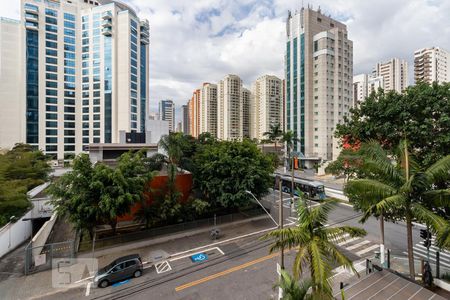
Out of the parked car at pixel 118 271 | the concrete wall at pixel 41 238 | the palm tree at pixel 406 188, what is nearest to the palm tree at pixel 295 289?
the palm tree at pixel 406 188

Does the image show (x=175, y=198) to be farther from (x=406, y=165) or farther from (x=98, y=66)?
(x=98, y=66)

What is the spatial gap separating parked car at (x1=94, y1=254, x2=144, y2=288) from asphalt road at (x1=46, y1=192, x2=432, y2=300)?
0.39m

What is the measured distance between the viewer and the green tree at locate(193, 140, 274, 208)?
21.6 m

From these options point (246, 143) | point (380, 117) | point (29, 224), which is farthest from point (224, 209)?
point (29, 224)

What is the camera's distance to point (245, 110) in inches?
4530

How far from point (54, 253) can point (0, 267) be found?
140 inches

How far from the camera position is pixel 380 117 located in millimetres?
14531

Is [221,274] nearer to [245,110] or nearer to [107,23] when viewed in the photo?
[107,23]

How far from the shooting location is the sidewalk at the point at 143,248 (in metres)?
13.1

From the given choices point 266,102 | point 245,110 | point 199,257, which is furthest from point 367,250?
point 245,110

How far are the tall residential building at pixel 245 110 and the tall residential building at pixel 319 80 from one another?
4675 cm

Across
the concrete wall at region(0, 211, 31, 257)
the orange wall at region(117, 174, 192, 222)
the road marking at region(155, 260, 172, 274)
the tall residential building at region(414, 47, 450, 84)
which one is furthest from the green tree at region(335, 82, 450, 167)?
the tall residential building at region(414, 47, 450, 84)

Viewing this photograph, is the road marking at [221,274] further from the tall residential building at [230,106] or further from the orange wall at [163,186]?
the tall residential building at [230,106]

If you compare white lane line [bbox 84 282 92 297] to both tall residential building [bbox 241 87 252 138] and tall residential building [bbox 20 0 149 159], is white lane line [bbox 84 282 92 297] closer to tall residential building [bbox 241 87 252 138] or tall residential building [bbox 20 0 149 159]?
tall residential building [bbox 20 0 149 159]
